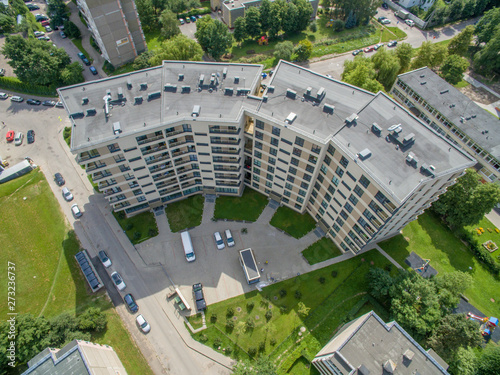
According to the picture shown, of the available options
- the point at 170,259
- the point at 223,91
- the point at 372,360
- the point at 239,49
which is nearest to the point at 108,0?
the point at 239,49

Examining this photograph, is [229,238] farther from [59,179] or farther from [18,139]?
[18,139]

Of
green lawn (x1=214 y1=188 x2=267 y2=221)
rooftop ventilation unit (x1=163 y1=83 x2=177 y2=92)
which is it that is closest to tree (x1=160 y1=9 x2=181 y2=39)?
rooftop ventilation unit (x1=163 y1=83 x2=177 y2=92)

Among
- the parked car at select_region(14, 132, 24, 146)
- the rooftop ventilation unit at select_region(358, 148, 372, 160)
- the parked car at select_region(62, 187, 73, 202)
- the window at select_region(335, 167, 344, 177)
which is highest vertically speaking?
the rooftop ventilation unit at select_region(358, 148, 372, 160)

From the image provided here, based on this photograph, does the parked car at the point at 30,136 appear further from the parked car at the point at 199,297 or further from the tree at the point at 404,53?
the tree at the point at 404,53

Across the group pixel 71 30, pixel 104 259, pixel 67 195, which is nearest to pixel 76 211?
pixel 67 195

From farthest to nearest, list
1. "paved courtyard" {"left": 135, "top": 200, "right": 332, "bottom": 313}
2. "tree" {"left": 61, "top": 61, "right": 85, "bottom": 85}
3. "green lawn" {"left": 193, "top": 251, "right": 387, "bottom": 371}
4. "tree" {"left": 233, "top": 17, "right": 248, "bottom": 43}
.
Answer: "tree" {"left": 233, "top": 17, "right": 248, "bottom": 43} → "tree" {"left": 61, "top": 61, "right": 85, "bottom": 85} → "paved courtyard" {"left": 135, "top": 200, "right": 332, "bottom": 313} → "green lawn" {"left": 193, "top": 251, "right": 387, "bottom": 371}

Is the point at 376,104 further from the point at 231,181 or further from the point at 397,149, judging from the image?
the point at 231,181

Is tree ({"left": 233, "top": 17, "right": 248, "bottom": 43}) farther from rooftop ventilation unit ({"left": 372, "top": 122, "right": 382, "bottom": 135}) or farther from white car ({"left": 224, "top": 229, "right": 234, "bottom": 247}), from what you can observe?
white car ({"left": 224, "top": 229, "right": 234, "bottom": 247})
